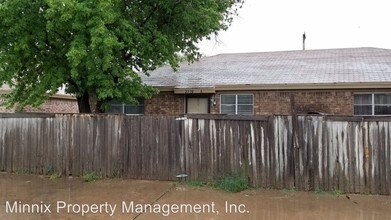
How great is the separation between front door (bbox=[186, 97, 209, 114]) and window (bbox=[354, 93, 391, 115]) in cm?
537

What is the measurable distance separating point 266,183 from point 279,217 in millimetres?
1942

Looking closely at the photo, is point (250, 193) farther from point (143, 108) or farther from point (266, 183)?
point (143, 108)

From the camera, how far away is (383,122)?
751cm

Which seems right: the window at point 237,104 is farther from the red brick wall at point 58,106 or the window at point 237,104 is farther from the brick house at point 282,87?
the red brick wall at point 58,106

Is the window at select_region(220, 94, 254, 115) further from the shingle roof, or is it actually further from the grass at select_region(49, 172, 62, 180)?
the grass at select_region(49, 172, 62, 180)

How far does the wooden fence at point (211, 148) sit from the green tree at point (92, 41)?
1217 mm

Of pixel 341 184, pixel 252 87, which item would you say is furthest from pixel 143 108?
pixel 341 184

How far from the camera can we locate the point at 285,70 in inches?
558

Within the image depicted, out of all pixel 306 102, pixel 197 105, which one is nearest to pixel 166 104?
pixel 197 105

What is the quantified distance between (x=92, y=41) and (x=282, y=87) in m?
6.75

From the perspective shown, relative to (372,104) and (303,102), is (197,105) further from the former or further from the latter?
(372,104)

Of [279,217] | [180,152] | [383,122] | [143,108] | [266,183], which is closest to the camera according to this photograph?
[279,217]

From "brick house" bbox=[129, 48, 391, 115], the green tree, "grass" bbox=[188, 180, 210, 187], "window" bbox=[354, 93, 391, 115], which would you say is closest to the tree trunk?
the green tree

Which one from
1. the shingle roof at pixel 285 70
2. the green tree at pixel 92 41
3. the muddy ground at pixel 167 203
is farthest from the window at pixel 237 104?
the muddy ground at pixel 167 203
